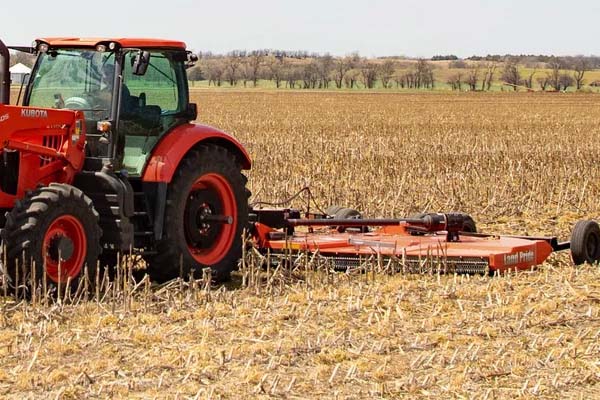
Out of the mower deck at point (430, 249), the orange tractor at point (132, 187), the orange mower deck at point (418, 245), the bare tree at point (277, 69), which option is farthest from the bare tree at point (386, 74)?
the orange tractor at point (132, 187)

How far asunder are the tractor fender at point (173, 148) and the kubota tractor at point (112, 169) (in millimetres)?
11

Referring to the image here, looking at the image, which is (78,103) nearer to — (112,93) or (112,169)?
(112,93)

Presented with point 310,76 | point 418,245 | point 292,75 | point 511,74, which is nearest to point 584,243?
point 418,245

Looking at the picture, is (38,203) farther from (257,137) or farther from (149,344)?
(257,137)

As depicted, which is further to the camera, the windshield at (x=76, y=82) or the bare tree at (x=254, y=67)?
the bare tree at (x=254, y=67)

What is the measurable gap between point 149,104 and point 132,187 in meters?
0.73

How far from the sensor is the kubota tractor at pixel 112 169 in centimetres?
773

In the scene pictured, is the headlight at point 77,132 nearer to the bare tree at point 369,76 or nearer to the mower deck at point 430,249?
→ the mower deck at point 430,249

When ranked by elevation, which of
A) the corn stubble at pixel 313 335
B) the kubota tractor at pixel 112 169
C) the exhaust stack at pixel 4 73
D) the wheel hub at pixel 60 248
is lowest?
the corn stubble at pixel 313 335

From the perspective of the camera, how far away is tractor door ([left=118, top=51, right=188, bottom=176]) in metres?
8.59

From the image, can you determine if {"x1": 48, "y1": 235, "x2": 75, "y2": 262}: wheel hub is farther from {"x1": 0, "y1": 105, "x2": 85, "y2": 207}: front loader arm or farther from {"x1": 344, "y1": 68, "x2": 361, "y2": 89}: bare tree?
{"x1": 344, "y1": 68, "x2": 361, "y2": 89}: bare tree

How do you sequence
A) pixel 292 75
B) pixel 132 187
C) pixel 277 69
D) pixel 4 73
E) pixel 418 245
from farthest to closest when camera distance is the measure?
1. pixel 277 69
2. pixel 292 75
3. pixel 418 245
4. pixel 132 187
5. pixel 4 73

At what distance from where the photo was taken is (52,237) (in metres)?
7.68

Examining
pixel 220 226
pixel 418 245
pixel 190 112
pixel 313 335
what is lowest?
pixel 313 335
